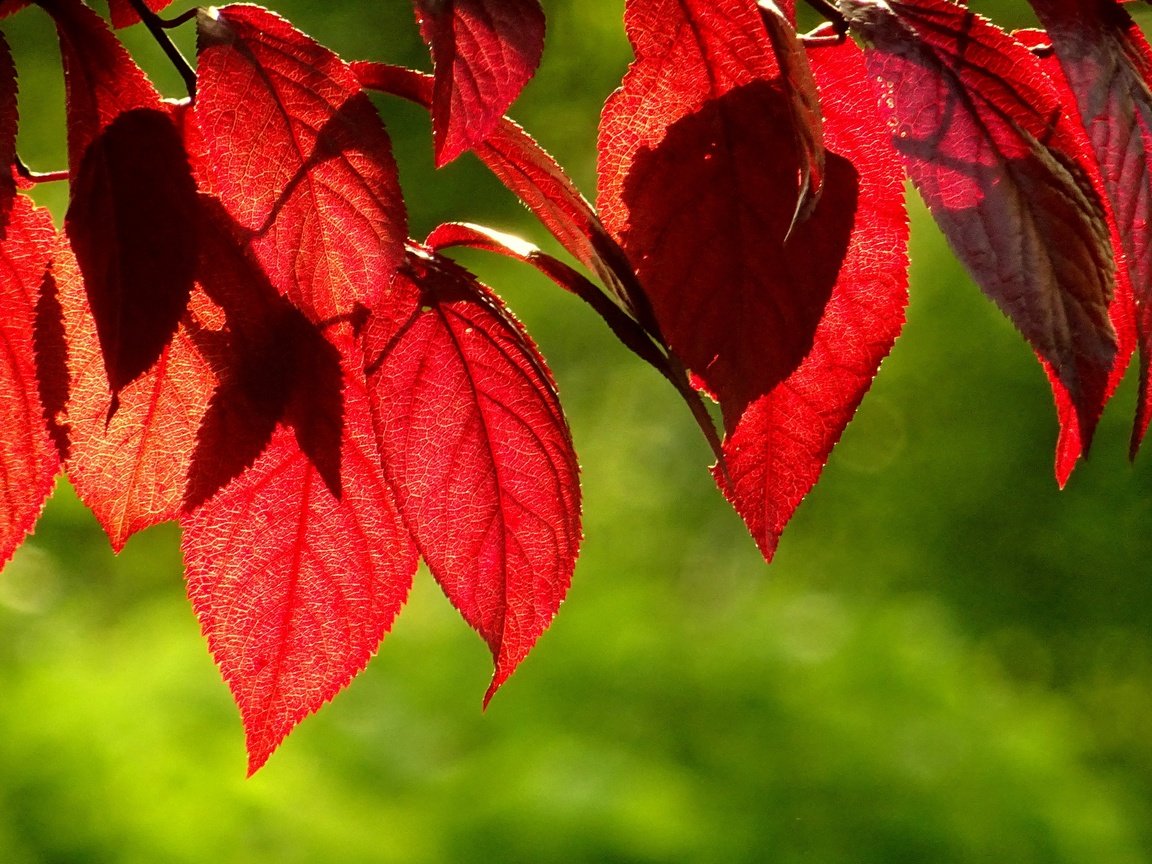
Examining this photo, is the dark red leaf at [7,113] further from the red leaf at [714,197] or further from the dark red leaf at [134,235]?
the red leaf at [714,197]

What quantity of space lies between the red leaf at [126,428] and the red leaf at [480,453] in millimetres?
53

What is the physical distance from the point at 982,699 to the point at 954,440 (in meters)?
0.65

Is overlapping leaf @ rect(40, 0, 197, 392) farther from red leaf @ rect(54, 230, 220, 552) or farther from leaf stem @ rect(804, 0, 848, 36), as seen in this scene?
leaf stem @ rect(804, 0, 848, 36)

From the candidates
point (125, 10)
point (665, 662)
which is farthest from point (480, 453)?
point (665, 662)

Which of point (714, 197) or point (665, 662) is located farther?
point (665, 662)

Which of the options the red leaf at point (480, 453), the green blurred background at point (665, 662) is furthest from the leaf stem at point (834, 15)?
the green blurred background at point (665, 662)

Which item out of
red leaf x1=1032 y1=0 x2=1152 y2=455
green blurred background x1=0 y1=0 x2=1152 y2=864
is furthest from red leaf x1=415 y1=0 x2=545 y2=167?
green blurred background x1=0 y1=0 x2=1152 y2=864

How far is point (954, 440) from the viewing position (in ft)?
9.95

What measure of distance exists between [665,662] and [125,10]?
7.41ft

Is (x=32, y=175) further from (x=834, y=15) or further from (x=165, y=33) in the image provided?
(x=834, y=15)

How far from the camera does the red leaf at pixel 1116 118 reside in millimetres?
306

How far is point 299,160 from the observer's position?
31 centimetres

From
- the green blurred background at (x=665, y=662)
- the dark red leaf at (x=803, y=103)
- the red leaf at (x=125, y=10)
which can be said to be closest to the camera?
the dark red leaf at (x=803, y=103)

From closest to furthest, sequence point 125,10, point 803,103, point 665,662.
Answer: point 803,103 < point 125,10 < point 665,662
